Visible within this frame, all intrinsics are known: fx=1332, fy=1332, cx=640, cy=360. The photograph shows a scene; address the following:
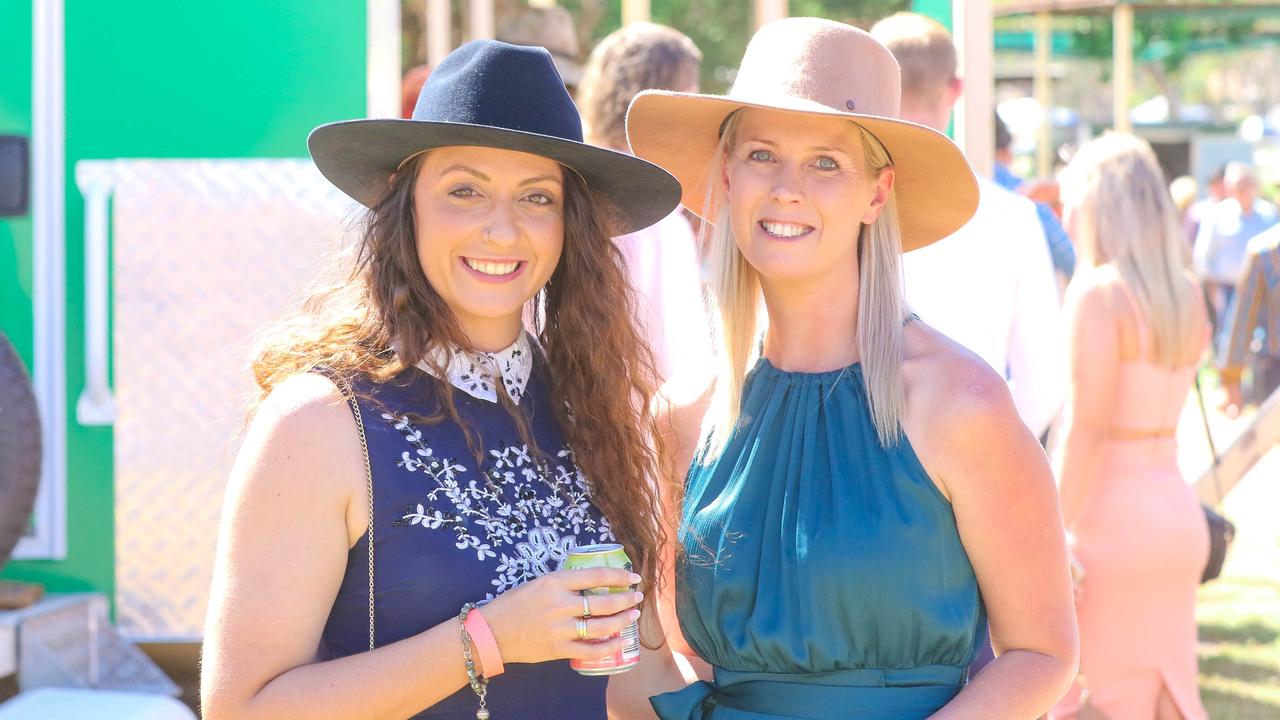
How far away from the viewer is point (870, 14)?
66.0ft

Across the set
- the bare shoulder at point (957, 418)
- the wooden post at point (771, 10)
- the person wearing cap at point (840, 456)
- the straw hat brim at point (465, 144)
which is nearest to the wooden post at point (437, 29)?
the wooden post at point (771, 10)

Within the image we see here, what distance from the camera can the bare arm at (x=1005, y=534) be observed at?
2.09 meters

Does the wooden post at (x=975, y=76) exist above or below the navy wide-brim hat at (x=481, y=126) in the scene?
above

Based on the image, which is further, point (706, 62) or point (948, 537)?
point (706, 62)

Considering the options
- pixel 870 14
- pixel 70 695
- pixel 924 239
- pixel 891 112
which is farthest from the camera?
pixel 870 14

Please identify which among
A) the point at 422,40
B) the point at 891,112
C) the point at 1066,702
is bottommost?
the point at 1066,702

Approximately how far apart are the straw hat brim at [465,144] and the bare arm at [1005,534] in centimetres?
62

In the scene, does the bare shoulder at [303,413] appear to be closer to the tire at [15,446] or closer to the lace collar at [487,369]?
the lace collar at [487,369]

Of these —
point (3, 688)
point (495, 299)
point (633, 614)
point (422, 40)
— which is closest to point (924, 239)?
point (495, 299)

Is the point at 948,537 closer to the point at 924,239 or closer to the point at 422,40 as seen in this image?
the point at 924,239

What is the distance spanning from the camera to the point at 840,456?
221 centimetres

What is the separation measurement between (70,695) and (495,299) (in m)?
2.83

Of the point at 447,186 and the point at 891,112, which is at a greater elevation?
the point at 891,112

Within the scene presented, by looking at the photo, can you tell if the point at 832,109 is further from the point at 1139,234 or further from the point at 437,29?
the point at 437,29
